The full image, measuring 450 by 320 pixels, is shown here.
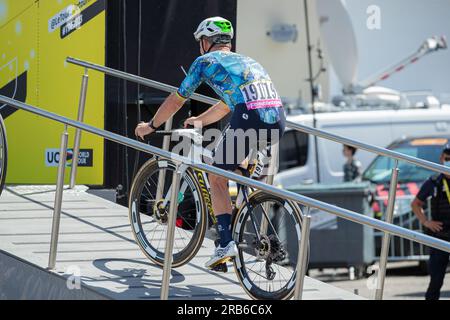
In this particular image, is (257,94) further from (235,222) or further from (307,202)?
(307,202)

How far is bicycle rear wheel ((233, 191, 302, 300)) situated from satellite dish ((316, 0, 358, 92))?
14989mm

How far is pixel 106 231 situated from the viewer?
8383mm

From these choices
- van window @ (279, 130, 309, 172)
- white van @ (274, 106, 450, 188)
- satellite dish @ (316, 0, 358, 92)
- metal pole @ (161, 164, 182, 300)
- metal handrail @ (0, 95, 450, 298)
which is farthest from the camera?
satellite dish @ (316, 0, 358, 92)

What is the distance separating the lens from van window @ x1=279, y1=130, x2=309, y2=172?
786 inches

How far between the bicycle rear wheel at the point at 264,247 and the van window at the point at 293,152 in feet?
41.8

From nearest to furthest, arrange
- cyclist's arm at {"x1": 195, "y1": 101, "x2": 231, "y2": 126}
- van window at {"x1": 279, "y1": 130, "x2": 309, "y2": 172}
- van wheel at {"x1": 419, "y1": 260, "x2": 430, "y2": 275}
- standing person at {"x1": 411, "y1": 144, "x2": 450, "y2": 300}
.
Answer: cyclist's arm at {"x1": 195, "y1": 101, "x2": 231, "y2": 126}, standing person at {"x1": 411, "y1": 144, "x2": 450, "y2": 300}, van wheel at {"x1": 419, "y1": 260, "x2": 430, "y2": 275}, van window at {"x1": 279, "y1": 130, "x2": 309, "y2": 172}

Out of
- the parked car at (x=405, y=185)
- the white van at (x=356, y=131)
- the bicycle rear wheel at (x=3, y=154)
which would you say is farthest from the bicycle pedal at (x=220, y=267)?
the white van at (x=356, y=131)

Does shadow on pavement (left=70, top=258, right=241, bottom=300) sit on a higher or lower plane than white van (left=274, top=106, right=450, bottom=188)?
lower

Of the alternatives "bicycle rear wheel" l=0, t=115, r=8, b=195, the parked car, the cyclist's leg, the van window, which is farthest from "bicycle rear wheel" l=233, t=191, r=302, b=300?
the van window

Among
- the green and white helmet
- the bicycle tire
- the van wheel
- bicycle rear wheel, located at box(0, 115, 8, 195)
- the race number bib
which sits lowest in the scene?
the van wheel

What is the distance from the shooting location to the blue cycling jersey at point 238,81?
23.0ft

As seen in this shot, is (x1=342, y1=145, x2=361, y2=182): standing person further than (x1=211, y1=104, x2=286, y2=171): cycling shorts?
Yes

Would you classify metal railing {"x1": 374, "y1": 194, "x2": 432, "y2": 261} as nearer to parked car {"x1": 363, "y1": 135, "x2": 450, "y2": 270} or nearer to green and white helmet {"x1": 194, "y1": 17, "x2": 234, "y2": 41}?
parked car {"x1": 363, "y1": 135, "x2": 450, "y2": 270}
